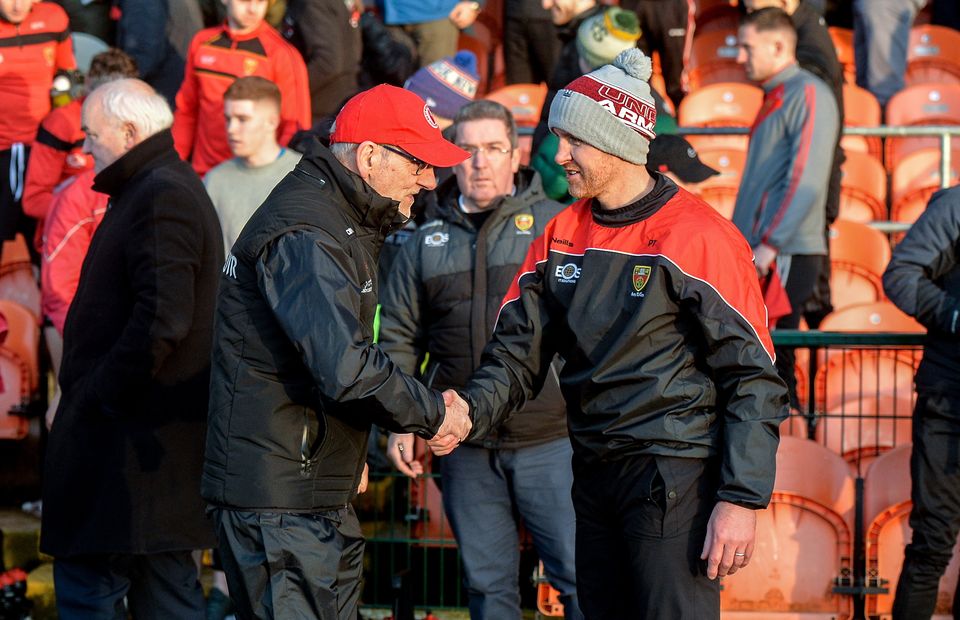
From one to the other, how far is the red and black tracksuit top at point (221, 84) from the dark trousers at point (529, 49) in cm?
302

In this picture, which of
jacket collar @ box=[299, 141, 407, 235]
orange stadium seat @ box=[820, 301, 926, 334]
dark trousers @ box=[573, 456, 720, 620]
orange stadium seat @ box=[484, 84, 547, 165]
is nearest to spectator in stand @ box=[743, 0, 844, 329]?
orange stadium seat @ box=[820, 301, 926, 334]

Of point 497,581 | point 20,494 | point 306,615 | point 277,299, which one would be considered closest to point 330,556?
point 306,615

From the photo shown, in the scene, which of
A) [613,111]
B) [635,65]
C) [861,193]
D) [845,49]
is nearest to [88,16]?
[861,193]

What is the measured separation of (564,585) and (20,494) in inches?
146

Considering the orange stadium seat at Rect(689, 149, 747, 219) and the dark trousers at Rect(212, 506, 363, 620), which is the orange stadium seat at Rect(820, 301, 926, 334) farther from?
the dark trousers at Rect(212, 506, 363, 620)

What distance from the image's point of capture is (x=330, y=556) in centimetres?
395

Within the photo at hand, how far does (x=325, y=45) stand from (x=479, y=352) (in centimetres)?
446

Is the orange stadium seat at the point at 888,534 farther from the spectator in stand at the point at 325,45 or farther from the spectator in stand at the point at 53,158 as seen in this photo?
the spectator in stand at the point at 53,158

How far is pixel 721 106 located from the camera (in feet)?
33.2

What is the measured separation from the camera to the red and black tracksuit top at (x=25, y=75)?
8828 mm

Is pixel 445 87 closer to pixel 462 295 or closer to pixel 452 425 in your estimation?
pixel 462 295

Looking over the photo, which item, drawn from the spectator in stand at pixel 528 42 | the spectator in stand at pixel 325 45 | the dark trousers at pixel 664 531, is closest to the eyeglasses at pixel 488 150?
the dark trousers at pixel 664 531

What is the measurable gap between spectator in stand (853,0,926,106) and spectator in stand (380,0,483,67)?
10.8 feet

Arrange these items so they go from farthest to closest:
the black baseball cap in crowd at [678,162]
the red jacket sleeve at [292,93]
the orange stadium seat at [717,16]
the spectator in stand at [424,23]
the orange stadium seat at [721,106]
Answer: the orange stadium seat at [717,16], the spectator in stand at [424,23], the orange stadium seat at [721,106], the red jacket sleeve at [292,93], the black baseball cap in crowd at [678,162]
